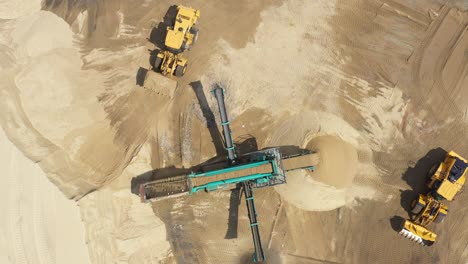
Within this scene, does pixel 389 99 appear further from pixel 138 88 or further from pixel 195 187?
pixel 138 88

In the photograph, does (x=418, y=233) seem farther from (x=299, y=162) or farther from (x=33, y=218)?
(x=33, y=218)

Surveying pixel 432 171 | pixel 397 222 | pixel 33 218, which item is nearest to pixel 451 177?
pixel 432 171

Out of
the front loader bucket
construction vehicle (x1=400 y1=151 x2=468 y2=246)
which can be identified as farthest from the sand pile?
construction vehicle (x1=400 y1=151 x2=468 y2=246)

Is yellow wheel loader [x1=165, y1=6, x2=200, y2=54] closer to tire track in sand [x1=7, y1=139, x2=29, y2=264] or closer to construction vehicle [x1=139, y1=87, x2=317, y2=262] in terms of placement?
construction vehicle [x1=139, y1=87, x2=317, y2=262]

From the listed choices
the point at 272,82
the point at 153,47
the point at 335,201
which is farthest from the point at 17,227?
the point at 335,201

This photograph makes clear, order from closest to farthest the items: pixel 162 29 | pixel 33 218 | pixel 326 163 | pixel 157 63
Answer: pixel 33 218 → pixel 326 163 → pixel 157 63 → pixel 162 29

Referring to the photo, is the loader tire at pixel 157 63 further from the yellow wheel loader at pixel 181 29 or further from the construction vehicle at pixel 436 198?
the construction vehicle at pixel 436 198
